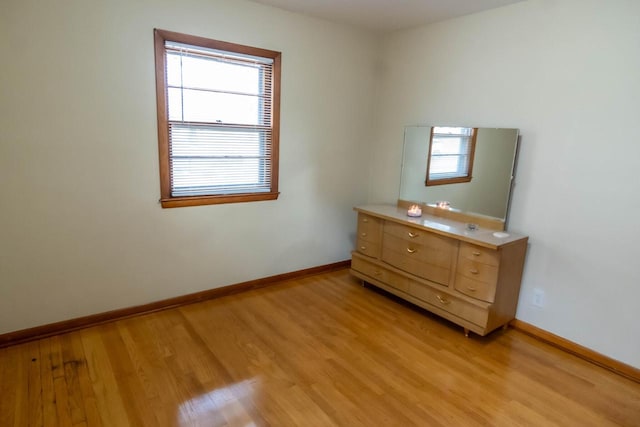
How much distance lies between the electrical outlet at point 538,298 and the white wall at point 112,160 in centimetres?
209

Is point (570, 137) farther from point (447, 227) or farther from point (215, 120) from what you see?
point (215, 120)

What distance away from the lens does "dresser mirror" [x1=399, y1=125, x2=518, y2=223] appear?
109 inches

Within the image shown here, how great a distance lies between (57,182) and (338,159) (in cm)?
235

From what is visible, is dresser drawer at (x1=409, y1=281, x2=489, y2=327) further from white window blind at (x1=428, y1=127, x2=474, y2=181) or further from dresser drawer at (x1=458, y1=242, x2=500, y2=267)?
white window blind at (x1=428, y1=127, x2=474, y2=181)

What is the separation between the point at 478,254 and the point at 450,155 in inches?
38.2

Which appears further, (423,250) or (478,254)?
(423,250)

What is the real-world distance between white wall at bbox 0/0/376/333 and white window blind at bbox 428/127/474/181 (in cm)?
109

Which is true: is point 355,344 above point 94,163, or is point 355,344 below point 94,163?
below

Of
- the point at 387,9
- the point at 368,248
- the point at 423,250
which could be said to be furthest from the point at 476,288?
the point at 387,9

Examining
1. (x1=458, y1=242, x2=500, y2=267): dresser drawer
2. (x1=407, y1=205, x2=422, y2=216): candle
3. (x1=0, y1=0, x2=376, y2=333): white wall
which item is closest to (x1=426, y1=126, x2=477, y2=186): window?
(x1=407, y1=205, x2=422, y2=216): candle

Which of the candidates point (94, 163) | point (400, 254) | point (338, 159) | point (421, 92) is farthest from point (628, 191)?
point (94, 163)

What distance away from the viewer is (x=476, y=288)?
103 inches

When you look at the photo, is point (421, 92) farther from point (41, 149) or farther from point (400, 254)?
point (41, 149)

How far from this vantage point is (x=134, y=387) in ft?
6.73
